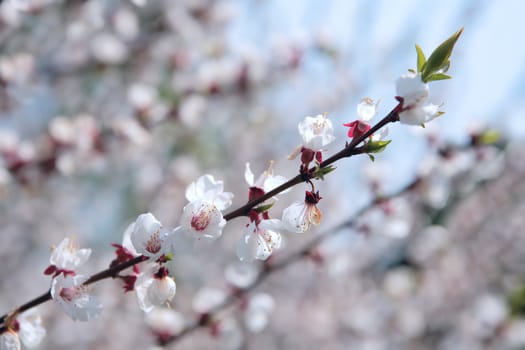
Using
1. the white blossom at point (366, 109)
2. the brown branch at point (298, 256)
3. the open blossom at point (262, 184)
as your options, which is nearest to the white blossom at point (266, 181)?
the open blossom at point (262, 184)

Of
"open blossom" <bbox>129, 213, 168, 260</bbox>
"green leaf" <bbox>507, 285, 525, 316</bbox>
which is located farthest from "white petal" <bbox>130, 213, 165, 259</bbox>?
"green leaf" <bbox>507, 285, 525, 316</bbox>

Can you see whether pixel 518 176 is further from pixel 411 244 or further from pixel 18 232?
pixel 18 232

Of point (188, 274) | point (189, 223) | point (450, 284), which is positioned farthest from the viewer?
point (188, 274)

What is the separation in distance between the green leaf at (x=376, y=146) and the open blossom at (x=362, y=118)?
0.15ft

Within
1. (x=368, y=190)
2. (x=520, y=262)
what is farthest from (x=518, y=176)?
(x=368, y=190)

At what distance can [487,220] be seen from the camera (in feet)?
19.4

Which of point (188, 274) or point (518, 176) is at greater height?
point (188, 274)

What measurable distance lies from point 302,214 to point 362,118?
0.24 meters

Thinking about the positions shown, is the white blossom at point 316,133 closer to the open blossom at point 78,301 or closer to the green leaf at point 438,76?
the green leaf at point 438,76

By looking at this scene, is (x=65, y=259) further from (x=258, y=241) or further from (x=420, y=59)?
(x=420, y=59)

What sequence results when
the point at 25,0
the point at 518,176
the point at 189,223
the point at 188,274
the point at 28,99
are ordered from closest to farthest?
the point at 189,223 < the point at 25,0 < the point at 28,99 < the point at 518,176 < the point at 188,274

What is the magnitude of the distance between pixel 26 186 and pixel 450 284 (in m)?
5.02

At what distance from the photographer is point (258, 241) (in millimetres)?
995

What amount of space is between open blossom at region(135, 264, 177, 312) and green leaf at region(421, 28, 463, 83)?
0.68 meters
